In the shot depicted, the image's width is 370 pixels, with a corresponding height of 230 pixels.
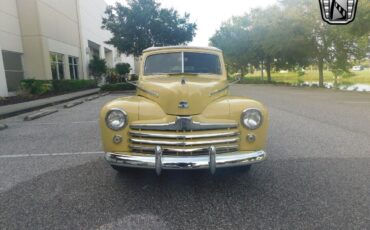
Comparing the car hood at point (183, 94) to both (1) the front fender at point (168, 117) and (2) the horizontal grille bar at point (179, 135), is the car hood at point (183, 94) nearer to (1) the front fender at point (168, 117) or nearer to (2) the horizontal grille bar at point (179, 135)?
(1) the front fender at point (168, 117)

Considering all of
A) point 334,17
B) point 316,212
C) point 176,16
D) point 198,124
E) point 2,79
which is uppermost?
point 176,16

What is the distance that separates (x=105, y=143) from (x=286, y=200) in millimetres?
2333

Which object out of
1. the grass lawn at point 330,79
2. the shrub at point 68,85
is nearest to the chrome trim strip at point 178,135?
the shrub at point 68,85

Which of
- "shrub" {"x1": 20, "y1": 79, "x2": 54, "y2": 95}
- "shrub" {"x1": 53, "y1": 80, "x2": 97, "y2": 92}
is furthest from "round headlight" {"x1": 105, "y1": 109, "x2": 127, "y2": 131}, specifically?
"shrub" {"x1": 53, "y1": 80, "x2": 97, "y2": 92}

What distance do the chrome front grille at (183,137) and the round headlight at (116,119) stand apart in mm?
135

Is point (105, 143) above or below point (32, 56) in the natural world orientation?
below

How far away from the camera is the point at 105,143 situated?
3.45 metres

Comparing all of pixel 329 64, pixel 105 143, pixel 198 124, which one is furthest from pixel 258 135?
pixel 329 64

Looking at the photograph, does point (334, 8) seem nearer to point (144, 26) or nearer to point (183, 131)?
point (183, 131)

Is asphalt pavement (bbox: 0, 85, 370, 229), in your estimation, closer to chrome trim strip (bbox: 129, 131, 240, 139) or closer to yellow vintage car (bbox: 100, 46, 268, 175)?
yellow vintage car (bbox: 100, 46, 268, 175)

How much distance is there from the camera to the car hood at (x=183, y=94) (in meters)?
3.42

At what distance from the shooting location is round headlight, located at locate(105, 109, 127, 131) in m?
3.36

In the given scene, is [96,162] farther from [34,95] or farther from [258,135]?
[34,95]

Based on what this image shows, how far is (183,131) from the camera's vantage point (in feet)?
10.9
